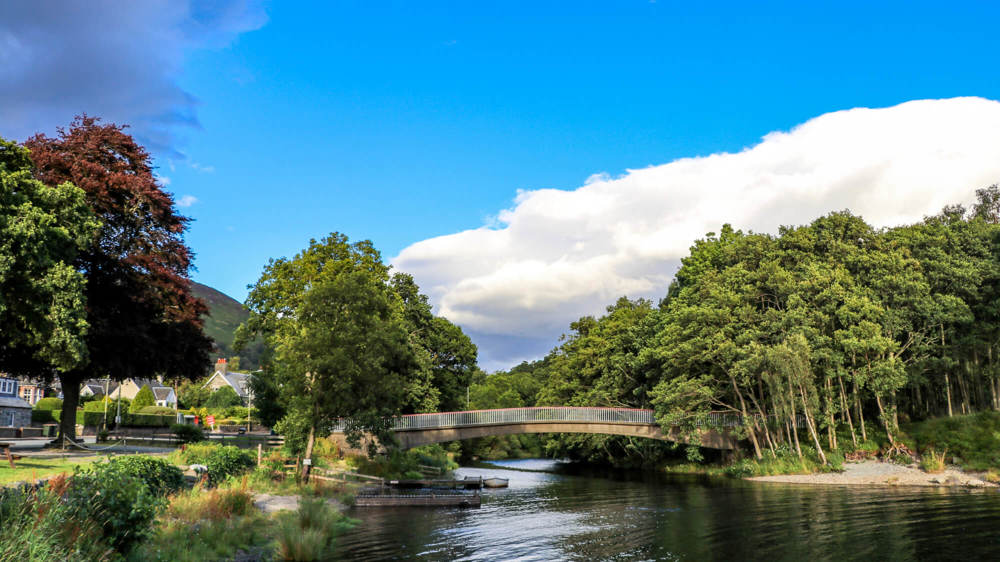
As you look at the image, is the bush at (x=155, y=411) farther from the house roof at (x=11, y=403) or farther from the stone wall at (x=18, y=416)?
the house roof at (x=11, y=403)

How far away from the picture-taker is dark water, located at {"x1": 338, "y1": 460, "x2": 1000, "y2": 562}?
20.8 meters

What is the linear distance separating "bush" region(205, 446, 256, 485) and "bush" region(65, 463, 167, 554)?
13053 millimetres

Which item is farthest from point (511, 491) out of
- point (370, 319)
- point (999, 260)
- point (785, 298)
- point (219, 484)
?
point (999, 260)

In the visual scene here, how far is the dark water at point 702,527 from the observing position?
20.8 meters

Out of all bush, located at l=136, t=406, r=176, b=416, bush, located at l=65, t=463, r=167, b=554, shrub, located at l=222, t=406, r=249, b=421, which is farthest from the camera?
shrub, located at l=222, t=406, r=249, b=421

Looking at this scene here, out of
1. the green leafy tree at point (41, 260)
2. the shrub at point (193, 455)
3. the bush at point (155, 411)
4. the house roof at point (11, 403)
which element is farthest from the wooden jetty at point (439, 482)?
the bush at point (155, 411)

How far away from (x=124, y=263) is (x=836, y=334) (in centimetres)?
4582

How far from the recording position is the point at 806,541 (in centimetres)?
2233

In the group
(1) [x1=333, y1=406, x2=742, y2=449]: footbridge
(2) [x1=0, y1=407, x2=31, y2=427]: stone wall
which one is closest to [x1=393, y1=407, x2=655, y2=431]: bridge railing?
(1) [x1=333, y1=406, x2=742, y2=449]: footbridge

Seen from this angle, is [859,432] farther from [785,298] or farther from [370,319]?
[370,319]

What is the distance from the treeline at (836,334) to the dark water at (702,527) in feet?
29.6

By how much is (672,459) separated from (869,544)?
43415 millimetres

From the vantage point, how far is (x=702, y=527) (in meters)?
26.1

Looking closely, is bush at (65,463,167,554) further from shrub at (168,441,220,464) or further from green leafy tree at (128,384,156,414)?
green leafy tree at (128,384,156,414)
